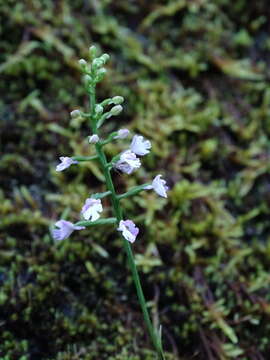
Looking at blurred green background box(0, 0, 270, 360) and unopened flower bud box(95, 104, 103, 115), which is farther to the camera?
blurred green background box(0, 0, 270, 360)

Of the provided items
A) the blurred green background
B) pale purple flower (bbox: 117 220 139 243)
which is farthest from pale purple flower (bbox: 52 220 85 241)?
the blurred green background

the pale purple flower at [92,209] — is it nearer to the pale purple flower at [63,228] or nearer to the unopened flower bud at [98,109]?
the pale purple flower at [63,228]

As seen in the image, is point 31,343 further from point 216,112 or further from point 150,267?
point 216,112

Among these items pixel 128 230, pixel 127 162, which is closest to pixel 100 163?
pixel 127 162

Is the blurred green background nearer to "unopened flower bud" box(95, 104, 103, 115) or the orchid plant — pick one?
the orchid plant

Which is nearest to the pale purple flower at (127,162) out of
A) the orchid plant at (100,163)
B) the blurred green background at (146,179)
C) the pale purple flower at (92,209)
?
the orchid plant at (100,163)
